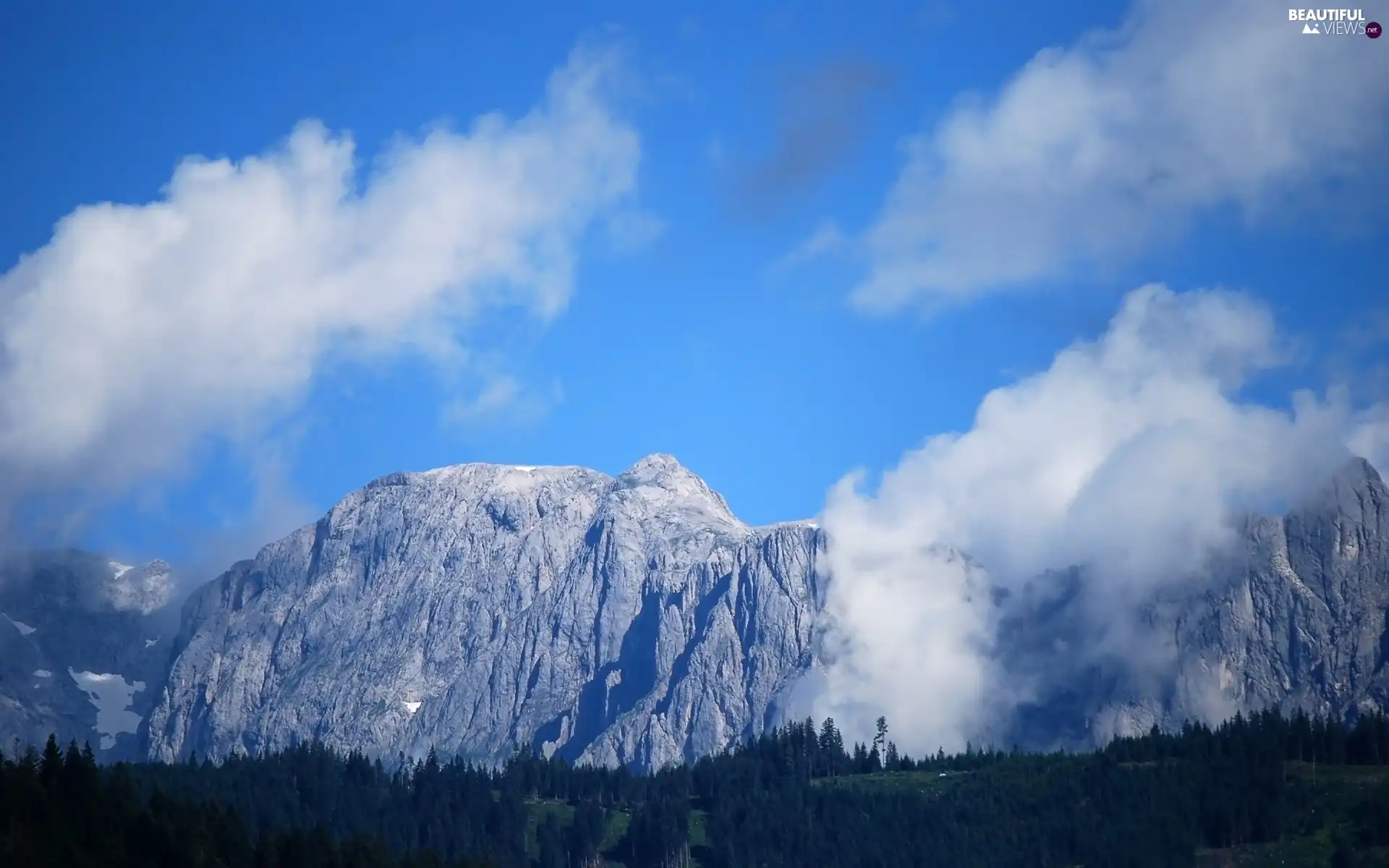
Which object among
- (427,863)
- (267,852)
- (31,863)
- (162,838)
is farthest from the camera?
(427,863)

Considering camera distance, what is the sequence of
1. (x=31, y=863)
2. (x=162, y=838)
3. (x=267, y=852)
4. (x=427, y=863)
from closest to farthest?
(x=31, y=863) → (x=162, y=838) → (x=267, y=852) → (x=427, y=863)

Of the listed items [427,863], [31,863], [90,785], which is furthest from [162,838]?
[427,863]

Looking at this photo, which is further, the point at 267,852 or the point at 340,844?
the point at 340,844

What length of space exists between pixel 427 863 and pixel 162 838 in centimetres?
3696

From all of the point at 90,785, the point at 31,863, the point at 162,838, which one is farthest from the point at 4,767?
the point at 31,863

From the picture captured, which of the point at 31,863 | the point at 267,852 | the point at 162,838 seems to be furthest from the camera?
the point at 267,852

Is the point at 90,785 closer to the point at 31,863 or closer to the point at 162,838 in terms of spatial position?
the point at 162,838

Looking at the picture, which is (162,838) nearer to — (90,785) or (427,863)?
(90,785)

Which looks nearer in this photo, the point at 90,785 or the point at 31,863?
the point at 31,863

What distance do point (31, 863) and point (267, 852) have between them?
39549mm

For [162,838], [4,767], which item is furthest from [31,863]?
[4,767]

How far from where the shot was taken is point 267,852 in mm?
177250

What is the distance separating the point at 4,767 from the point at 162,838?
20.3m

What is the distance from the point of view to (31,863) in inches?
5502
